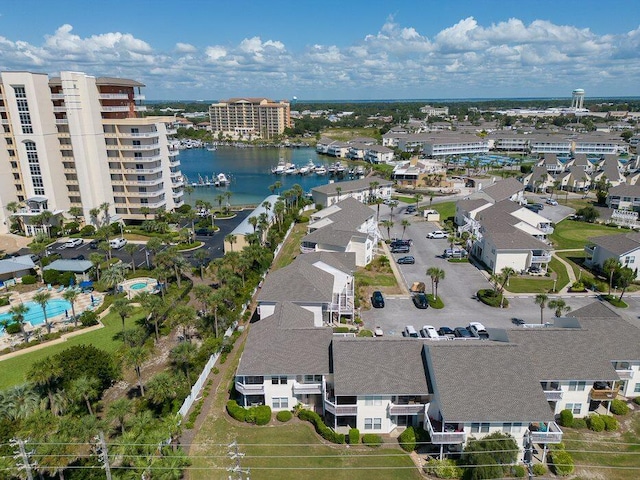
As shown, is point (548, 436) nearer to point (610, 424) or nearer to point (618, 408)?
point (610, 424)

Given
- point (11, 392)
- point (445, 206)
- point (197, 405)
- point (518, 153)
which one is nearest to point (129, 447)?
point (197, 405)

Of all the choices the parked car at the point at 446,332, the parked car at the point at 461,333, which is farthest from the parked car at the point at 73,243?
the parked car at the point at 461,333

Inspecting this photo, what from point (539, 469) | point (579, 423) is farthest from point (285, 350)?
point (579, 423)

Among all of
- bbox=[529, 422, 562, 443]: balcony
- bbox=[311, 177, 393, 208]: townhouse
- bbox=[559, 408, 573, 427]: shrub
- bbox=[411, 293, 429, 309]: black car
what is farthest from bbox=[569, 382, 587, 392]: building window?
bbox=[311, 177, 393, 208]: townhouse

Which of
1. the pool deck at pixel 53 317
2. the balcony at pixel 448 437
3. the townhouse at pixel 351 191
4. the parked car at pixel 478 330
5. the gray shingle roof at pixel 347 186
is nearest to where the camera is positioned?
the balcony at pixel 448 437

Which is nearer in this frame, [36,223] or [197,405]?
[197,405]

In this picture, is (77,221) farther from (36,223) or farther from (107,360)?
(107,360)

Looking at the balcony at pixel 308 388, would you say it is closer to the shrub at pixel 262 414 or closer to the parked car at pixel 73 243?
the shrub at pixel 262 414
